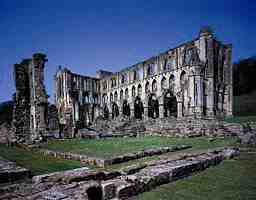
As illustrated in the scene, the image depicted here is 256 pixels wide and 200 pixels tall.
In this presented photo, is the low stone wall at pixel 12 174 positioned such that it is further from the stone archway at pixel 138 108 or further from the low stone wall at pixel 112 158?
the stone archway at pixel 138 108

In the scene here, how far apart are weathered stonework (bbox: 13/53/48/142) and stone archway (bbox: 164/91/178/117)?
73.5ft

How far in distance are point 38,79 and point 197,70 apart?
837 inches

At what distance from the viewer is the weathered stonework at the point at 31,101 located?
19141 mm

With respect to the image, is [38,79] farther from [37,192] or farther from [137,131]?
[37,192]

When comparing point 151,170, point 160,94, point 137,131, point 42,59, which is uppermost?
point 42,59

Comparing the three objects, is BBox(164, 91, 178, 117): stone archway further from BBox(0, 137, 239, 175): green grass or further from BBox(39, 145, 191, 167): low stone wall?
BBox(39, 145, 191, 167): low stone wall

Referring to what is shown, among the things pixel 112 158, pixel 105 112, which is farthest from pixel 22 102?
pixel 105 112

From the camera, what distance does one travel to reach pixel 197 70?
29.4 m

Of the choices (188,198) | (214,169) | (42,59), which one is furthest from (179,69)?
(188,198)

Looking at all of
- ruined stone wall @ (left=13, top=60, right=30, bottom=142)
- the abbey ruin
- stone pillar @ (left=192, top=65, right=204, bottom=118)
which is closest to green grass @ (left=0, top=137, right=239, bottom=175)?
ruined stone wall @ (left=13, top=60, right=30, bottom=142)

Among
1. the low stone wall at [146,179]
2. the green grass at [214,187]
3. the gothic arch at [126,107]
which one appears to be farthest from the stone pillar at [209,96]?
the low stone wall at [146,179]

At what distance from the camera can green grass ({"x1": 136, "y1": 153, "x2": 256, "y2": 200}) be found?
418 cm

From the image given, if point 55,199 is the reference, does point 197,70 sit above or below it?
Answer: above

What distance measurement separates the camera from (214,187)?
466 cm
